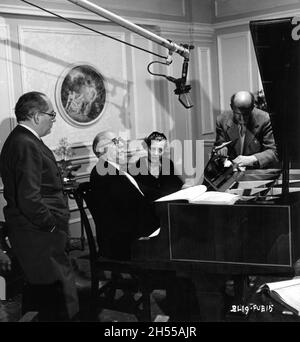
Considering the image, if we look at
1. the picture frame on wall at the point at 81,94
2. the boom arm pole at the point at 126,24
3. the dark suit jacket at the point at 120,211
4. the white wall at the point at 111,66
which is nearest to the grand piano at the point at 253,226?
the dark suit jacket at the point at 120,211

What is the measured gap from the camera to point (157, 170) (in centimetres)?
322

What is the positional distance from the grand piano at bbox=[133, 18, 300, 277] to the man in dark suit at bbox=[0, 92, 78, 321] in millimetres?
487

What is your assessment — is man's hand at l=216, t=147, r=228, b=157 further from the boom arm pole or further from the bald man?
the boom arm pole

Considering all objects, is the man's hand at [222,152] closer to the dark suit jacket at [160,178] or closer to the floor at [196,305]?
the dark suit jacket at [160,178]

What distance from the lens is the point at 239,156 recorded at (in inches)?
120

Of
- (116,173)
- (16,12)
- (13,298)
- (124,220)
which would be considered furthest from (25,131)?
(16,12)

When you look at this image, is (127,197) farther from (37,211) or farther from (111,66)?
(111,66)

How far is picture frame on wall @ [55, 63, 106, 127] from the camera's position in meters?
4.22

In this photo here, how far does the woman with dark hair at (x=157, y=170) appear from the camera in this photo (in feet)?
10.5

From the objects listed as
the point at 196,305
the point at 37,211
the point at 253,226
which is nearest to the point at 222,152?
the point at 196,305

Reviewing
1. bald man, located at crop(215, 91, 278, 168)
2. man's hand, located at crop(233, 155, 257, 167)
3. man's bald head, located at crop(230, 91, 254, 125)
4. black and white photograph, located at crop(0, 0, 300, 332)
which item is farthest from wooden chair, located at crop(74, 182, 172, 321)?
man's bald head, located at crop(230, 91, 254, 125)

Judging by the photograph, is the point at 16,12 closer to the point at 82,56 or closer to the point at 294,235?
the point at 82,56

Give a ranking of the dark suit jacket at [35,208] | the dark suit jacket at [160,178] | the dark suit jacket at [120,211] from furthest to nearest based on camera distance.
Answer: the dark suit jacket at [160,178] → the dark suit jacket at [120,211] → the dark suit jacket at [35,208]

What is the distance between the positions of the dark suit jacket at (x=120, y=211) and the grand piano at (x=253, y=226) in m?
0.32
